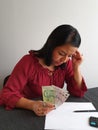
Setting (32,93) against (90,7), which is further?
(90,7)

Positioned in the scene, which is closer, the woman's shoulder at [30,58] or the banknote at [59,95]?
the banknote at [59,95]

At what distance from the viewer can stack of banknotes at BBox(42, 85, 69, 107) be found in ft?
4.22

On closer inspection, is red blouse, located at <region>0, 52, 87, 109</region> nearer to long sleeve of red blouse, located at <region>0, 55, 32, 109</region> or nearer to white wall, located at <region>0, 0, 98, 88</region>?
long sleeve of red blouse, located at <region>0, 55, 32, 109</region>

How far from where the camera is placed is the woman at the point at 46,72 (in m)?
1.30

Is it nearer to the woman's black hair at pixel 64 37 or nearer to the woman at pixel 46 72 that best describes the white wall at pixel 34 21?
the woman at pixel 46 72

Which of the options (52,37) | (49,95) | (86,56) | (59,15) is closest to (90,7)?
(59,15)

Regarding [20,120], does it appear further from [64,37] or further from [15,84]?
[64,37]

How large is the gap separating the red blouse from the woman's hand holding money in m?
0.15

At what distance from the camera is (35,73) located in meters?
1.53

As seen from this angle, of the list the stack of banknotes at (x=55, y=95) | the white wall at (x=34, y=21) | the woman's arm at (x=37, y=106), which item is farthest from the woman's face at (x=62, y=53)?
the white wall at (x=34, y=21)

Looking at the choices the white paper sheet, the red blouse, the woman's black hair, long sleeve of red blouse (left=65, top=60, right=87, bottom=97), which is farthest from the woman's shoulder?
the white paper sheet

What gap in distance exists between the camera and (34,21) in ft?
6.95

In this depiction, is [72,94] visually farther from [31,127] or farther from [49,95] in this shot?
[31,127]

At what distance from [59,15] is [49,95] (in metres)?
1.14
